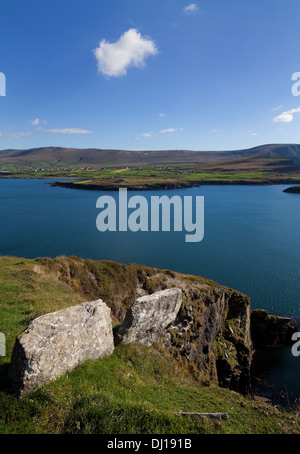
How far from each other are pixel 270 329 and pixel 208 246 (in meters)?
34.2

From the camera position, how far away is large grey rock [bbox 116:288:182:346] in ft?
62.8

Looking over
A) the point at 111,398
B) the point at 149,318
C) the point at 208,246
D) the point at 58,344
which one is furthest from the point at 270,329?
the point at 58,344

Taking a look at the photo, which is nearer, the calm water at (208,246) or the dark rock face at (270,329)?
the dark rock face at (270,329)

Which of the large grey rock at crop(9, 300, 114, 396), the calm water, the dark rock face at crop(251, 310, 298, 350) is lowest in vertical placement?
the dark rock face at crop(251, 310, 298, 350)

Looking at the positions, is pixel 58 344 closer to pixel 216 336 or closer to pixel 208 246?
pixel 216 336

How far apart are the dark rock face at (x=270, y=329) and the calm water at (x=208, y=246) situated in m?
3.44

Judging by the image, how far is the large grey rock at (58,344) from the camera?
10.4 metres

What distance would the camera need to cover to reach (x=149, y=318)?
69.5 ft

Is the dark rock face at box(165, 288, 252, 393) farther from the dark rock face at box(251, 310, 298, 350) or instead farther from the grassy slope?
the dark rock face at box(251, 310, 298, 350)

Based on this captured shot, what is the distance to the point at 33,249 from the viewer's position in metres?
66.5

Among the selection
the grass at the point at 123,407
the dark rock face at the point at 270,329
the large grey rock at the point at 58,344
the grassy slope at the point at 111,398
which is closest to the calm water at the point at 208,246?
the dark rock face at the point at 270,329

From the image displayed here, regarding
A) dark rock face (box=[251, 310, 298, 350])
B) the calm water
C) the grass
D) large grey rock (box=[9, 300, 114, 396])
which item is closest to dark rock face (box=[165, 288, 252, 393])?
dark rock face (box=[251, 310, 298, 350])

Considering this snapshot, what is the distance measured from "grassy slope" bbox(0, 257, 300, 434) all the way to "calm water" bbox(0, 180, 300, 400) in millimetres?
28746

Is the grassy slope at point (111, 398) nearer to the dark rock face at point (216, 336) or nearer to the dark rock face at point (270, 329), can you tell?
the dark rock face at point (216, 336)
